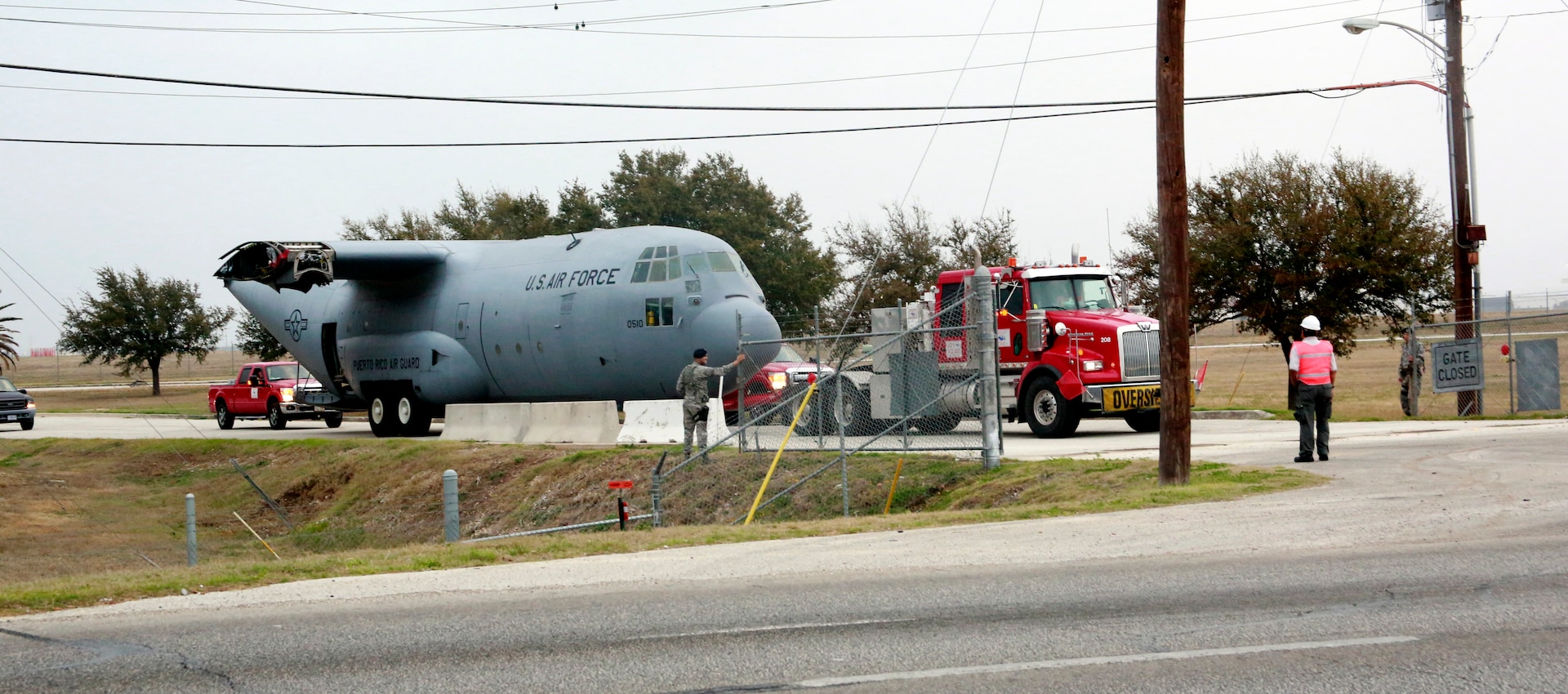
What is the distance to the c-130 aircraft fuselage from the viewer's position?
24641mm

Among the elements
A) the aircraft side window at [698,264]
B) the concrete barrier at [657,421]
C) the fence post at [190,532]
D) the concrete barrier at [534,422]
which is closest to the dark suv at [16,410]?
the concrete barrier at [534,422]

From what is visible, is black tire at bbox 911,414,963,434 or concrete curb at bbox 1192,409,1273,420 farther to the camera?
concrete curb at bbox 1192,409,1273,420

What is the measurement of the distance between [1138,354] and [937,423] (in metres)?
4.24

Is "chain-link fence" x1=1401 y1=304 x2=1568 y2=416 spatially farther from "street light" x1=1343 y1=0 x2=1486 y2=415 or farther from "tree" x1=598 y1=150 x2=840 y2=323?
"tree" x1=598 y1=150 x2=840 y2=323

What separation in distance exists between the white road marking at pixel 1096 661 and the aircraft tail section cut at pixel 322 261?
916 inches

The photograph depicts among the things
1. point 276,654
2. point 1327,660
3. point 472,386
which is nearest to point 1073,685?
point 1327,660

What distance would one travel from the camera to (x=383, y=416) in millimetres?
30625

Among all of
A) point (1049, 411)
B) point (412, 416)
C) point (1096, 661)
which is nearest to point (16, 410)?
point (412, 416)

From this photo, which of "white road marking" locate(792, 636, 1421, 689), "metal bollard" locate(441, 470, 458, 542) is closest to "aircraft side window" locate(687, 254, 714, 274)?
"metal bollard" locate(441, 470, 458, 542)

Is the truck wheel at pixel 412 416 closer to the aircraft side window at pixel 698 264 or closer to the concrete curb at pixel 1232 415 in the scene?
the aircraft side window at pixel 698 264

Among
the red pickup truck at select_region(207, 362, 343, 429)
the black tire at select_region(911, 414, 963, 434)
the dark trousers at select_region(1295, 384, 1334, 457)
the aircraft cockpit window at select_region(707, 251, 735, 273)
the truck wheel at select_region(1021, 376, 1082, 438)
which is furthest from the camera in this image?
the red pickup truck at select_region(207, 362, 343, 429)

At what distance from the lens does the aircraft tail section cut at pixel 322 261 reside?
26953mm

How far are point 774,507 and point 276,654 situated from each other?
1068cm

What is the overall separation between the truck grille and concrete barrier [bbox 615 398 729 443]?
22.3 feet
